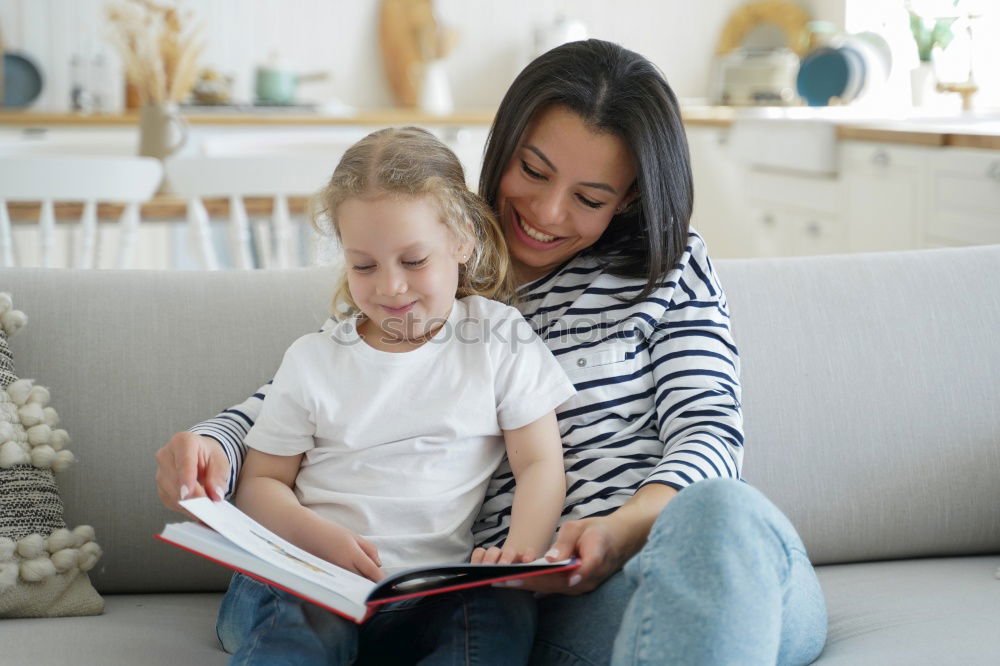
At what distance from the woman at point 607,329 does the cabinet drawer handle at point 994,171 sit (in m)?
1.68

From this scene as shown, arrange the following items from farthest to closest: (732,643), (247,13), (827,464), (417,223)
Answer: (247,13) → (827,464) → (417,223) → (732,643)

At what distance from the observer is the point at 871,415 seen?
1541 mm

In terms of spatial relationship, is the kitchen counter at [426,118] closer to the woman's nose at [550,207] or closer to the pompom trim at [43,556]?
the woman's nose at [550,207]

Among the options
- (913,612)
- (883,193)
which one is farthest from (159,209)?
(883,193)

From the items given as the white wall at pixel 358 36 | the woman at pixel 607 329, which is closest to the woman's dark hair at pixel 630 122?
the woman at pixel 607 329

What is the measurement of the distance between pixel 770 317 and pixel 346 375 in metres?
0.65

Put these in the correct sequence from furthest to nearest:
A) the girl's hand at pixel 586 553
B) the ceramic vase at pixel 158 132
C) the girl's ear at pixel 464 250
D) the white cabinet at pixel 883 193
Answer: the white cabinet at pixel 883 193, the ceramic vase at pixel 158 132, the girl's ear at pixel 464 250, the girl's hand at pixel 586 553

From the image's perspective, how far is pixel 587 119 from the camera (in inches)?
51.5

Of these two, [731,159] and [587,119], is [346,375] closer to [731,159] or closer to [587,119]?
[587,119]

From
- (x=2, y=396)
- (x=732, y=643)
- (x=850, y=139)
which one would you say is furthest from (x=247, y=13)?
(x=732, y=643)

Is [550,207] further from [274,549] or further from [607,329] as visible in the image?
[274,549]

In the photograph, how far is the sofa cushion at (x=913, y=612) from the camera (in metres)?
1.17

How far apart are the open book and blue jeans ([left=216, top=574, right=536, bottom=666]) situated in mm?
92

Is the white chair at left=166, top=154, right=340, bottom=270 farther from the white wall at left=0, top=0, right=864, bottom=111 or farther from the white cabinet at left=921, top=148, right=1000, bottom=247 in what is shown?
the white wall at left=0, top=0, right=864, bottom=111
